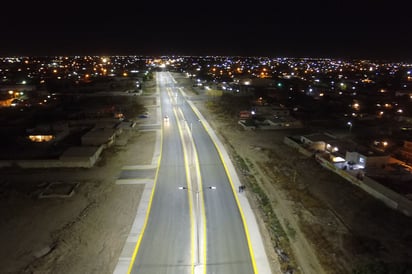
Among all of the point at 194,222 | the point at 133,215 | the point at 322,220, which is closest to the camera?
the point at 194,222

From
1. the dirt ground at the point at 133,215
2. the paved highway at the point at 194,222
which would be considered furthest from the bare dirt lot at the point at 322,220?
the paved highway at the point at 194,222

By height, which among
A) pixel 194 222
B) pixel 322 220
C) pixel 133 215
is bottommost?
pixel 322 220

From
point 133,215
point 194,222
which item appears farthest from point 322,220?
point 133,215

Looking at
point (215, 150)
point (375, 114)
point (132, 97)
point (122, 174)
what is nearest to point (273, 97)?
point (375, 114)

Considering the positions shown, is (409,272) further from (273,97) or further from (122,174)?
(273,97)

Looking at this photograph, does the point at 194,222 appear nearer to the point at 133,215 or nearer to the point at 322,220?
the point at 133,215

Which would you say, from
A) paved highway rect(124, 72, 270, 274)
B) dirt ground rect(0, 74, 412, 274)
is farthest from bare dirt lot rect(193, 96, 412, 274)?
paved highway rect(124, 72, 270, 274)

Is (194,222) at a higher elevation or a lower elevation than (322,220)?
higher

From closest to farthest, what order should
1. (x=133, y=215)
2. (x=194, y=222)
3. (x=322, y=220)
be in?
(x=194, y=222) → (x=133, y=215) → (x=322, y=220)
